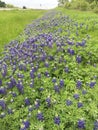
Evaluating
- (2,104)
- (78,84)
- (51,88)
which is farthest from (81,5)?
(2,104)

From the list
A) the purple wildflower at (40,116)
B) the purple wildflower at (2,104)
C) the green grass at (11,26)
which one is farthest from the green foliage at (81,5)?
the purple wildflower at (40,116)

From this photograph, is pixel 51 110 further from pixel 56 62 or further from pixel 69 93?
pixel 56 62

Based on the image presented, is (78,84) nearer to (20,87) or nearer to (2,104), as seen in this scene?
(20,87)

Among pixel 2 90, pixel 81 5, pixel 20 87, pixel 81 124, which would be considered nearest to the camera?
pixel 81 124

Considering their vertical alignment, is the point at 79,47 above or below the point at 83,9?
above

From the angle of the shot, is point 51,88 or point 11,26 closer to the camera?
point 51,88

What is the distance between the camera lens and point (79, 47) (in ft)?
26.0

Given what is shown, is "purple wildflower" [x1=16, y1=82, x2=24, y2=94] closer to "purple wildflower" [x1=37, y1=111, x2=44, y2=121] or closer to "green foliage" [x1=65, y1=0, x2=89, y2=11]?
"purple wildflower" [x1=37, y1=111, x2=44, y2=121]

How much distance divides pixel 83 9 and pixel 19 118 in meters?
47.5

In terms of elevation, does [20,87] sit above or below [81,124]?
above

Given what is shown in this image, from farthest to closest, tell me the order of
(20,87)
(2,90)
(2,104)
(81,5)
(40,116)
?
(81,5), (2,90), (20,87), (2,104), (40,116)

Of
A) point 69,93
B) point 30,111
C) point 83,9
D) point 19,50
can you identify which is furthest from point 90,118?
point 83,9

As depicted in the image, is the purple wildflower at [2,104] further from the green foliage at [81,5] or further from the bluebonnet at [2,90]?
the green foliage at [81,5]

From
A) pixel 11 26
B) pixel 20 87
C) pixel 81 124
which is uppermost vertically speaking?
pixel 20 87
